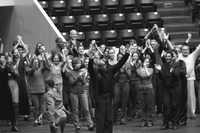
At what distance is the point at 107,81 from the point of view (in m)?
14.1

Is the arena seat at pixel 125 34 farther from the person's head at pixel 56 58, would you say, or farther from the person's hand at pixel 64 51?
the person's head at pixel 56 58

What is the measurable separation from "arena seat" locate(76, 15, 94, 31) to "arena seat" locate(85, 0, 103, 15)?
0.63 meters

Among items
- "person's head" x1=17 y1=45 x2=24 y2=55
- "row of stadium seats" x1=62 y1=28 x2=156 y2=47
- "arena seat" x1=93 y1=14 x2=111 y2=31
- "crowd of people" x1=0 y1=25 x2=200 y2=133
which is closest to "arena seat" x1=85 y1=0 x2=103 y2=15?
"arena seat" x1=93 y1=14 x2=111 y2=31

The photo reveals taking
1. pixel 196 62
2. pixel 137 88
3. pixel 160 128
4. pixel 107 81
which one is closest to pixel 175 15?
pixel 196 62

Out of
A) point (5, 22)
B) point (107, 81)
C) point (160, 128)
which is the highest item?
point (5, 22)

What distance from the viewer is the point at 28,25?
70.1 ft

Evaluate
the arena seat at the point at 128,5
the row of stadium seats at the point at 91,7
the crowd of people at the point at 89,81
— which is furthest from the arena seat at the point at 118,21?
the crowd of people at the point at 89,81

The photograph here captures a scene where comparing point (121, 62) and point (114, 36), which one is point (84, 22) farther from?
point (121, 62)

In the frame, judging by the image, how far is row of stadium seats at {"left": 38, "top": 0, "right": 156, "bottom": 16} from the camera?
23141 mm

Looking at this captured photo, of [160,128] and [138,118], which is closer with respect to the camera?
[160,128]

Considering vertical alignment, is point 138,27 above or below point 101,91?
above

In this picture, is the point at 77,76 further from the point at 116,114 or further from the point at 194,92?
the point at 194,92

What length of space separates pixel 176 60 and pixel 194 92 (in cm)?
201

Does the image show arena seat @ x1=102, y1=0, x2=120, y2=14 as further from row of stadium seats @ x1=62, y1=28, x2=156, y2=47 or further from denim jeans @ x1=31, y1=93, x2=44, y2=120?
denim jeans @ x1=31, y1=93, x2=44, y2=120
